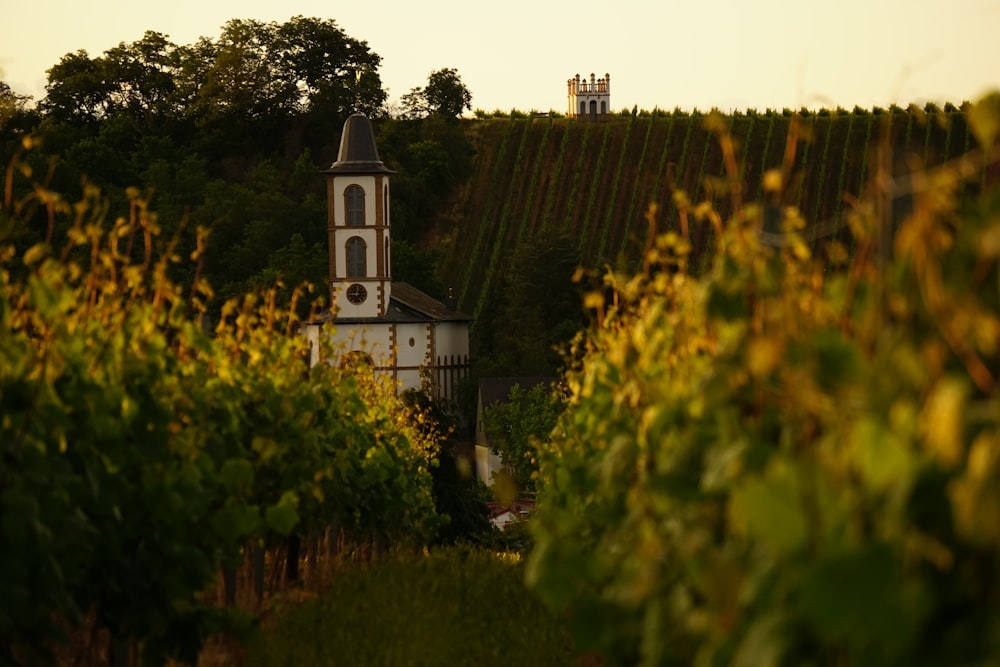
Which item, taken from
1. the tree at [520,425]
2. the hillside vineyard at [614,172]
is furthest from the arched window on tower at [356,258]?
the hillside vineyard at [614,172]

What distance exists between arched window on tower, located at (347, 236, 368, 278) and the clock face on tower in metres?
0.43

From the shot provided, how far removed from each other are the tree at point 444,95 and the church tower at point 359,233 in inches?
950

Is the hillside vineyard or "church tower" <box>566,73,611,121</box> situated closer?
the hillside vineyard

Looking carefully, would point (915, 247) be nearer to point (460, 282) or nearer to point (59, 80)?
point (460, 282)

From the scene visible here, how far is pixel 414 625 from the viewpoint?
454 inches

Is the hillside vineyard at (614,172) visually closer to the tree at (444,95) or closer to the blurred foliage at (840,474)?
the tree at (444,95)

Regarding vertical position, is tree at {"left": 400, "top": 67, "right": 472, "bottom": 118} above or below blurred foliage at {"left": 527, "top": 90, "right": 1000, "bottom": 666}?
above

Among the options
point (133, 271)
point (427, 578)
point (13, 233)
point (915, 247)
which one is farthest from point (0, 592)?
point (427, 578)

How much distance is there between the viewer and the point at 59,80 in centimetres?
8150

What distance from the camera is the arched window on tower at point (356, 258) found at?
59812mm

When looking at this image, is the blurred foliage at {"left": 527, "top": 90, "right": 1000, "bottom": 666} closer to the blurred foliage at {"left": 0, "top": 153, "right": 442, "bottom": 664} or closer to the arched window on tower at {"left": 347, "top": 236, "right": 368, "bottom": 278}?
the blurred foliage at {"left": 0, "top": 153, "right": 442, "bottom": 664}

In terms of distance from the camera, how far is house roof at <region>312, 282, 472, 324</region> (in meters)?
60.0

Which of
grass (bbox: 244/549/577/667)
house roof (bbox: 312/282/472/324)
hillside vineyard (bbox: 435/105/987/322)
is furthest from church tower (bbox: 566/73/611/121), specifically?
grass (bbox: 244/549/577/667)

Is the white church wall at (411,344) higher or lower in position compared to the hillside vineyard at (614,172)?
lower
